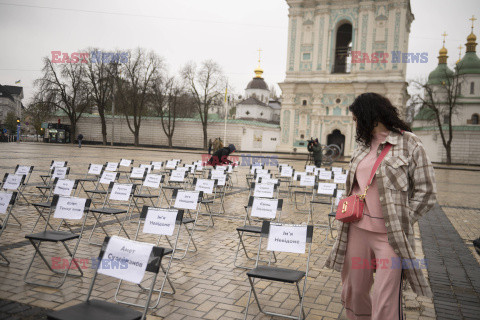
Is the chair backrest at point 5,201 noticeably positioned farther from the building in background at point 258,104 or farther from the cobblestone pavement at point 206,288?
the building in background at point 258,104

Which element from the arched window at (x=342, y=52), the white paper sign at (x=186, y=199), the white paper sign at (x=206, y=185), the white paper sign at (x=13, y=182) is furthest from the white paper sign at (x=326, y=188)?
the arched window at (x=342, y=52)

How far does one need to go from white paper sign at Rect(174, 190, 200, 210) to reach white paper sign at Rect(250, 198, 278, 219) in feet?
3.43

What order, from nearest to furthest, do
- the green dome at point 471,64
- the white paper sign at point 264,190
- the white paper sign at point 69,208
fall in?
the white paper sign at point 69,208, the white paper sign at point 264,190, the green dome at point 471,64

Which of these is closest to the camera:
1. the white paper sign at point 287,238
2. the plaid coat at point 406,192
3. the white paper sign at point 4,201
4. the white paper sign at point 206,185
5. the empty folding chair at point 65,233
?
the plaid coat at point 406,192

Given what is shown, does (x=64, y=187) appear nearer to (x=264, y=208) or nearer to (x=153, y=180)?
(x=153, y=180)

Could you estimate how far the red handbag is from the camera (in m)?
2.78

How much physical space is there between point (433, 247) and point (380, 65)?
3795 cm

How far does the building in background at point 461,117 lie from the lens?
4062cm

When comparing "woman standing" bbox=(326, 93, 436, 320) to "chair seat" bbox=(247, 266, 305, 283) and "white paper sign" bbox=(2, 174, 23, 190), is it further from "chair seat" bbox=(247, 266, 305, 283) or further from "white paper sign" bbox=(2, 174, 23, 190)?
"white paper sign" bbox=(2, 174, 23, 190)

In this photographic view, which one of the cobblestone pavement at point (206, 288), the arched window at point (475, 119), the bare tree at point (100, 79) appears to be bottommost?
the cobblestone pavement at point (206, 288)

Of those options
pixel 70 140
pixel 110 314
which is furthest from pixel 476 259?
pixel 70 140

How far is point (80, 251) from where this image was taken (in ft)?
18.7

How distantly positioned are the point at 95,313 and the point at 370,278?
1.99 m

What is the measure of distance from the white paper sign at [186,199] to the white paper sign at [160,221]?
61.0 inches
